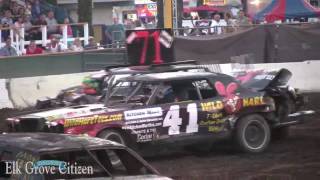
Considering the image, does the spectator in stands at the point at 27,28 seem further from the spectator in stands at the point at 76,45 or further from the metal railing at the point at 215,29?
the metal railing at the point at 215,29

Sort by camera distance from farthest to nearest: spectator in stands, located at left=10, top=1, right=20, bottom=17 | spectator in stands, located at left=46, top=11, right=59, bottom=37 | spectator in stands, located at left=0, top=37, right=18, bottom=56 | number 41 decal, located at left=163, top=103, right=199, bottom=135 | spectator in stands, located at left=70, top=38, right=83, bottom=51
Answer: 1. spectator in stands, located at left=10, top=1, right=20, bottom=17
2. spectator in stands, located at left=46, top=11, right=59, bottom=37
3. spectator in stands, located at left=70, top=38, right=83, bottom=51
4. spectator in stands, located at left=0, top=37, right=18, bottom=56
5. number 41 decal, located at left=163, top=103, right=199, bottom=135

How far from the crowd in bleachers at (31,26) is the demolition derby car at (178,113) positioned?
9.21m

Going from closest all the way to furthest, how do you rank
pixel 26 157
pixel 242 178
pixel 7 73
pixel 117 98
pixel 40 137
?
pixel 26 157 < pixel 40 137 < pixel 242 178 < pixel 117 98 < pixel 7 73

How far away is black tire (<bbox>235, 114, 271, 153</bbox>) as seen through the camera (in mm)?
11383

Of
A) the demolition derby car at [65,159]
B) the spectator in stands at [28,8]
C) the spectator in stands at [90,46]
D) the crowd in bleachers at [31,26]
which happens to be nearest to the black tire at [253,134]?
the demolition derby car at [65,159]

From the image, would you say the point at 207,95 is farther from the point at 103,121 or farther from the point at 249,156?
the point at 103,121

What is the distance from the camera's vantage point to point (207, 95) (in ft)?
37.0

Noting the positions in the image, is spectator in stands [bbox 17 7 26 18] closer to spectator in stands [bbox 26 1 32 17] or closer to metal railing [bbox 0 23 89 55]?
spectator in stands [bbox 26 1 32 17]

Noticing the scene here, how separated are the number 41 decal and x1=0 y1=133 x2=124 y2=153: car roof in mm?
4863

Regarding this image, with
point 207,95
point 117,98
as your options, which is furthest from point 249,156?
point 117,98

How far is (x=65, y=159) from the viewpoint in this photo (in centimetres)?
549

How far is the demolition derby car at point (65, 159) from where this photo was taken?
530cm

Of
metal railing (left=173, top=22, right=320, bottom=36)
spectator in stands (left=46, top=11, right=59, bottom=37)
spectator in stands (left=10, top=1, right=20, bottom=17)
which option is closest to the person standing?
spectator in stands (left=46, top=11, right=59, bottom=37)

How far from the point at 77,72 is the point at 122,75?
706 centimetres
